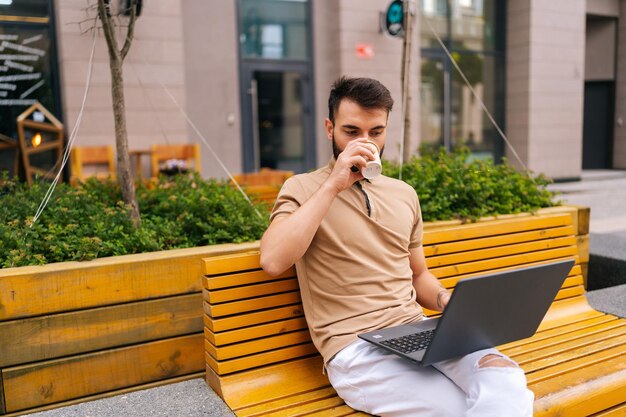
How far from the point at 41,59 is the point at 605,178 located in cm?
1340

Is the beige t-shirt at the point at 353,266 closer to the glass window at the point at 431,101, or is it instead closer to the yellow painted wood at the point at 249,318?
the yellow painted wood at the point at 249,318

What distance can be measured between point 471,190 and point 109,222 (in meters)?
2.45

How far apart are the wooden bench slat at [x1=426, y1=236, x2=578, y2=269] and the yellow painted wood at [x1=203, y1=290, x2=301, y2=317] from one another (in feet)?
3.12

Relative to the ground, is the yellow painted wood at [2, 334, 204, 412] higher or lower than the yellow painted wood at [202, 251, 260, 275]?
lower

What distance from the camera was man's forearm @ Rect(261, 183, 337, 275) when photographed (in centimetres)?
227

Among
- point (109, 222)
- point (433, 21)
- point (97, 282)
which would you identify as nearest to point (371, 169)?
point (97, 282)

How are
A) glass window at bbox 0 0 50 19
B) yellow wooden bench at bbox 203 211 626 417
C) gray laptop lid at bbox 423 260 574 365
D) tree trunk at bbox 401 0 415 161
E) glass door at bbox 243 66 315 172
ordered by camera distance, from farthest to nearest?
glass door at bbox 243 66 315 172, glass window at bbox 0 0 50 19, tree trunk at bbox 401 0 415 161, yellow wooden bench at bbox 203 211 626 417, gray laptop lid at bbox 423 260 574 365

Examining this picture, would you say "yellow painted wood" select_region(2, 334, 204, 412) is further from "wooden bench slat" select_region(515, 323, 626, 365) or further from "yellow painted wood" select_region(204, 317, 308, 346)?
"wooden bench slat" select_region(515, 323, 626, 365)

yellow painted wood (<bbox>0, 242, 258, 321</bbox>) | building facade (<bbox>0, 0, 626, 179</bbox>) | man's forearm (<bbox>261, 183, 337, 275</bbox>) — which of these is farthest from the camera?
building facade (<bbox>0, 0, 626, 179</bbox>)

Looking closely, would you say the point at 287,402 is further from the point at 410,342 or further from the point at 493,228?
the point at 493,228

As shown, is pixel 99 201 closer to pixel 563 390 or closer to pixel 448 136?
pixel 563 390

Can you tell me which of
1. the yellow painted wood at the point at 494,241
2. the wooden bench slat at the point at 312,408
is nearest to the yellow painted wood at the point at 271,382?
the wooden bench slat at the point at 312,408

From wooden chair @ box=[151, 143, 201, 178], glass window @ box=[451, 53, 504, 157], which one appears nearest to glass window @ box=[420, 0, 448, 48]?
glass window @ box=[451, 53, 504, 157]

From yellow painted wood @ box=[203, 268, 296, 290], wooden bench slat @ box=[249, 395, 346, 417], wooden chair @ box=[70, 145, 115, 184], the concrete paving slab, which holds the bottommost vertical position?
wooden bench slat @ box=[249, 395, 346, 417]
